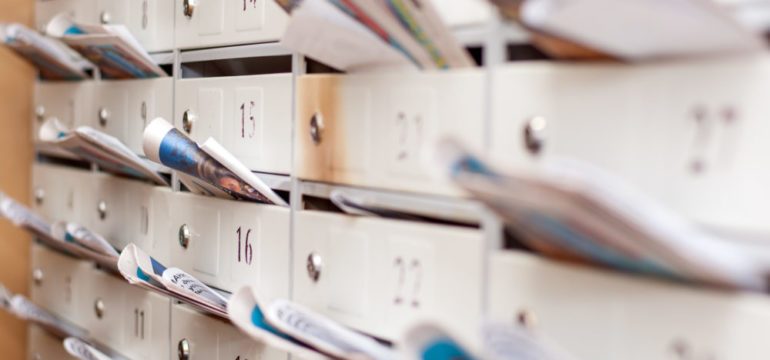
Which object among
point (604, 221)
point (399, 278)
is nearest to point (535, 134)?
point (604, 221)

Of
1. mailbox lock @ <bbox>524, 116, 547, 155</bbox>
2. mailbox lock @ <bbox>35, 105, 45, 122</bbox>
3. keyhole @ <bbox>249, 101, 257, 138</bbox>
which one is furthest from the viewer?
mailbox lock @ <bbox>35, 105, 45, 122</bbox>

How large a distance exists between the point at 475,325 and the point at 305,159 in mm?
357

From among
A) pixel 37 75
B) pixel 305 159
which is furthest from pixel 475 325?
pixel 37 75

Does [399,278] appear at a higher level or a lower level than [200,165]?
lower

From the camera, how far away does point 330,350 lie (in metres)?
0.98

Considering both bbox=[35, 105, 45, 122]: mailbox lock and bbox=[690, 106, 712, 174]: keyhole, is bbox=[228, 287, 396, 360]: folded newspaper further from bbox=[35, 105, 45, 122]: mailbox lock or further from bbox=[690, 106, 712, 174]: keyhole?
bbox=[35, 105, 45, 122]: mailbox lock

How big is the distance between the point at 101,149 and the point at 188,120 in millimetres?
163

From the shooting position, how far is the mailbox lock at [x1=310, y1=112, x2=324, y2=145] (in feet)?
3.78

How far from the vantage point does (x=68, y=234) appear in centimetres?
163

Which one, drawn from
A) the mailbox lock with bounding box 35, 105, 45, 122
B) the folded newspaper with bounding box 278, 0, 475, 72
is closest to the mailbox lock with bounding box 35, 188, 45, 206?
the mailbox lock with bounding box 35, 105, 45, 122

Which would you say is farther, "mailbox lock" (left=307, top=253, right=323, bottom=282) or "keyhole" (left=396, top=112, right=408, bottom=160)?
"mailbox lock" (left=307, top=253, right=323, bottom=282)

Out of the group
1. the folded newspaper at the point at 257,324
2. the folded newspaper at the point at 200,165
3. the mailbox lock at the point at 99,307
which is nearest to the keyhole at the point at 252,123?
the folded newspaper at the point at 200,165

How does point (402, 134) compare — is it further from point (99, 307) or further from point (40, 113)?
point (40, 113)

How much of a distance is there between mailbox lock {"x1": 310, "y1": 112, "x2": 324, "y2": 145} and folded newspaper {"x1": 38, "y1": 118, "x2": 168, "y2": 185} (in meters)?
0.42
